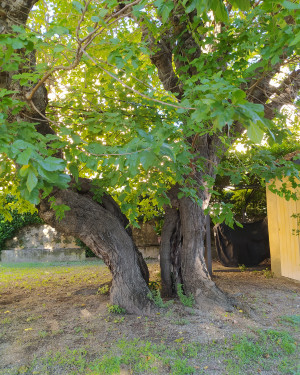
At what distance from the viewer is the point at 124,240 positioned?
199 inches

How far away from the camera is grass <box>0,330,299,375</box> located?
9.96ft

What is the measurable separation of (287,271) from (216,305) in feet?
12.0

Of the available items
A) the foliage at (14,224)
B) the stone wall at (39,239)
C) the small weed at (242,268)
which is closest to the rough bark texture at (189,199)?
the small weed at (242,268)

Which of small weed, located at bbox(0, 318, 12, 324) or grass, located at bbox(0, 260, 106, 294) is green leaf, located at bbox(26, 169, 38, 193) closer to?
small weed, located at bbox(0, 318, 12, 324)

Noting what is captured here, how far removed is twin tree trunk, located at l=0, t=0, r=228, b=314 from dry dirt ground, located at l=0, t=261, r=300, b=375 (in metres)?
0.32

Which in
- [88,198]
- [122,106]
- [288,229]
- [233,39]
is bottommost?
[288,229]

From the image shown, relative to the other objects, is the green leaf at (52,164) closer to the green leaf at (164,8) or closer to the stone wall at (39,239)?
the green leaf at (164,8)

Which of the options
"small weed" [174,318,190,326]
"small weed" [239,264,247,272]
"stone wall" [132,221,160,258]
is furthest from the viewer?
"stone wall" [132,221,160,258]

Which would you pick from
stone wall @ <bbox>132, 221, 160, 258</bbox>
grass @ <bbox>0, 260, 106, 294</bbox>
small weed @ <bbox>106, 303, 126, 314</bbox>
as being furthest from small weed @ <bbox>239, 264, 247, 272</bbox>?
small weed @ <bbox>106, 303, 126, 314</bbox>

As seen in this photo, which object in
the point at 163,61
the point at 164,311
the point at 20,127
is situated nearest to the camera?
the point at 20,127

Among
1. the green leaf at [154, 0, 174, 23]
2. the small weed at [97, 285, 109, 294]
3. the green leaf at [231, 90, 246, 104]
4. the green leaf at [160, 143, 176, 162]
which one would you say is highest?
the green leaf at [154, 0, 174, 23]

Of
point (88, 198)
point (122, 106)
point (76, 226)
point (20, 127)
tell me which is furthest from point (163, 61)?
point (20, 127)

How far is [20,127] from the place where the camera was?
9.18 ft

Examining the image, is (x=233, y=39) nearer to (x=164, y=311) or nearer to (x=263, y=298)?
(x=164, y=311)
